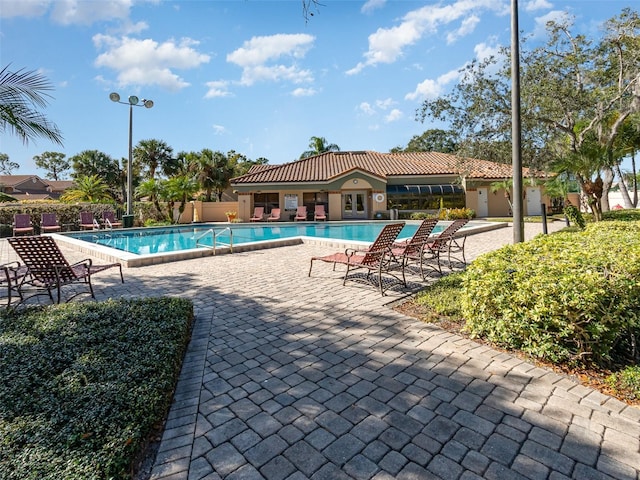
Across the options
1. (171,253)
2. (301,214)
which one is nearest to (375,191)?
(301,214)

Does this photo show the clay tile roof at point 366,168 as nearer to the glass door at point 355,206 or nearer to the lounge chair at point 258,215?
the glass door at point 355,206

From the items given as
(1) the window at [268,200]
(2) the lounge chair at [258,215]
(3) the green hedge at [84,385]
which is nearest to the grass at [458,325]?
(3) the green hedge at [84,385]

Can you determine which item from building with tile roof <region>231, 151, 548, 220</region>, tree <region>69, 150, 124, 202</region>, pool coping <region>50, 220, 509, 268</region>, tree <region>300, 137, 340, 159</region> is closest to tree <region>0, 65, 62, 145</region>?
pool coping <region>50, 220, 509, 268</region>

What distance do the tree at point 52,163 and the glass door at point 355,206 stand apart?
81277mm

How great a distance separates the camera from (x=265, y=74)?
12406 mm

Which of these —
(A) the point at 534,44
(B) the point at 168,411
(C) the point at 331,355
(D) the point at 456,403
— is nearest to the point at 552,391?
(D) the point at 456,403

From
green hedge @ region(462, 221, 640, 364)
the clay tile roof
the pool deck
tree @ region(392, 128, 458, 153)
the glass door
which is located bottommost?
the pool deck

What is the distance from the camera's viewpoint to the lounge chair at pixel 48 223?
21.3 m

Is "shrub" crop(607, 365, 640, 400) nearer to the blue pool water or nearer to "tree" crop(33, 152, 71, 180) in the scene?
the blue pool water

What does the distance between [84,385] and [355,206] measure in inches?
1161

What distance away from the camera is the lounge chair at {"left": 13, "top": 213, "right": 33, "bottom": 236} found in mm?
20156

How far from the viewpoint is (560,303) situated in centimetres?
379

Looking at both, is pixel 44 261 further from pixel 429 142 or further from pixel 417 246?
pixel 429 142

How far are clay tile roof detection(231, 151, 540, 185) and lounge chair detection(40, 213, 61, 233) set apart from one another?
1346cm
